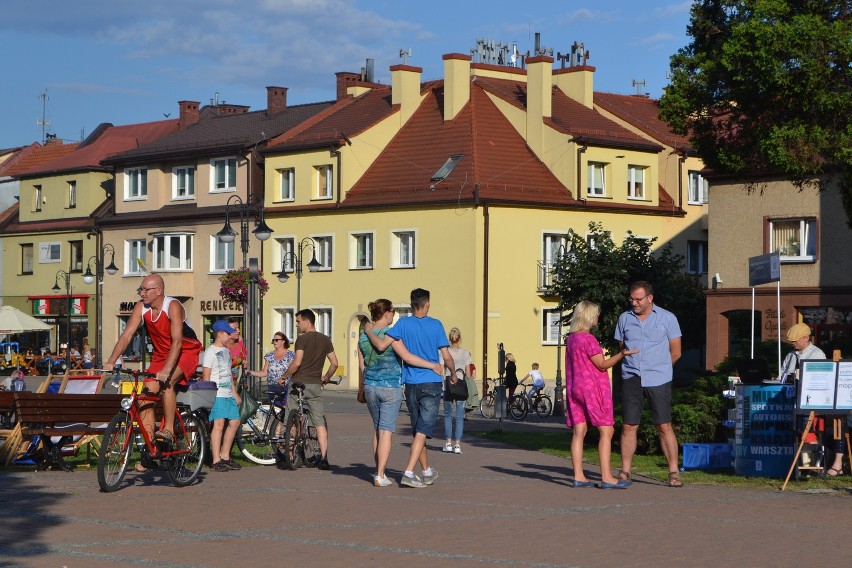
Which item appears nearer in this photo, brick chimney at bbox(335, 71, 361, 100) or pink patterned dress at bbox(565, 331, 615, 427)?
pink patterned dress at bbox(565, 331, 615, 427)

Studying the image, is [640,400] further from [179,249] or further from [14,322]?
[179,249]

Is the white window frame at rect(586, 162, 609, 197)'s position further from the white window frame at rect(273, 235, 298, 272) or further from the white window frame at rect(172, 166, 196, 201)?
the white window frame at rect(172, 166, 196, 201)

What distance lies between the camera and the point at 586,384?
51.0 feet

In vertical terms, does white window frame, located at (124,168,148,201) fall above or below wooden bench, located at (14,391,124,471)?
above

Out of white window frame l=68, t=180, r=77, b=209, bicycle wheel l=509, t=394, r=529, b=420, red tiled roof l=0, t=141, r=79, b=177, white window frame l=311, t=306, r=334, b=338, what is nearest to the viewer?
bicycle wheel l=509, t=394, r=529, b=420

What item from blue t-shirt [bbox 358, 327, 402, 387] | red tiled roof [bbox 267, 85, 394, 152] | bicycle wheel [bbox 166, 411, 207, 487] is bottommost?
bicycle wheel [bbox 166, 411, 207, 487]

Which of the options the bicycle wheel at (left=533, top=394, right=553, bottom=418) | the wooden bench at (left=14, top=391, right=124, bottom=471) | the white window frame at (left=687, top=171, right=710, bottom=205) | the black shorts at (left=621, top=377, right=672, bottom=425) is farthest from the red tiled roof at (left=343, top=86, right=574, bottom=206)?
the black shorts at (left=621, top=377, right=672, bottom=425)

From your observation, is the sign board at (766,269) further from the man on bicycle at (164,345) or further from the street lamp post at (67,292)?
the street lamp post at (67,292)

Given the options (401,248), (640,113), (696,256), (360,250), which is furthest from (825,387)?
(640,113)

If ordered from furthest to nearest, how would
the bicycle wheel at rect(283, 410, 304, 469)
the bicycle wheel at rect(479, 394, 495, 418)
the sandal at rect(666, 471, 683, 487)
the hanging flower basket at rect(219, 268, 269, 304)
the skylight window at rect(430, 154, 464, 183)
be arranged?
the skylight window at rect(430, 154, 464, 183) → the hanging flower basket at rect(219, 268, 269, 304) → the bicycle wheel at rect(479, 394, 495, 418) → the bicycle wheel at rect(283, 410, 304, 469) → the sandal at rect(666, 471, 683, 487)

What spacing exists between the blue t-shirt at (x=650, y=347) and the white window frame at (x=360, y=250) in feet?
135

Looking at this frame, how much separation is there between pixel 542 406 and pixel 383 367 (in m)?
27.3

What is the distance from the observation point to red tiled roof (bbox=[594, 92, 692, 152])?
59875 mm

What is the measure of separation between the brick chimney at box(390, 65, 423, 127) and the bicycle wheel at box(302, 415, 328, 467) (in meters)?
42.6
